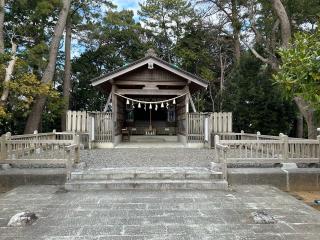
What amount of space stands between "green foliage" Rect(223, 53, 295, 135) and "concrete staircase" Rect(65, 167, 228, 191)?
1085cm

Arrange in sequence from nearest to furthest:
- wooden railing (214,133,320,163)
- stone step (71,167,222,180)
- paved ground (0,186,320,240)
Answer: paved ground (0,186,320,240)
stone step (71,167,222,180)
wooden railing (214,133,320,163)

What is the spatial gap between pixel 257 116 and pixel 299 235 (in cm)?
1394

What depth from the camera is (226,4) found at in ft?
75.6

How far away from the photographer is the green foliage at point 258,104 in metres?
17.8

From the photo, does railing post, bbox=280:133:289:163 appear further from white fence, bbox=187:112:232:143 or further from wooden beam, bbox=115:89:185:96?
wooden beam, bbox=115:89:185:96

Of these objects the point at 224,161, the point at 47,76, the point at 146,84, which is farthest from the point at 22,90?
the point at 224,161

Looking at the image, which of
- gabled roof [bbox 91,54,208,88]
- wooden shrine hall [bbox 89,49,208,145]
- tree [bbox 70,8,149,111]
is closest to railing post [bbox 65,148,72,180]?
wooden shrine hall [bbox 89,49,208,145]

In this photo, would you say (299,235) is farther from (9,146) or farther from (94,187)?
(9,146)

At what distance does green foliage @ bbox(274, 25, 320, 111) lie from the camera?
4398mm

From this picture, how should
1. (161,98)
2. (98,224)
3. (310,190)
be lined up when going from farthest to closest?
(161,98) → (310,190) → (98,224)

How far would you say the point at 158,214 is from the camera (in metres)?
5.62

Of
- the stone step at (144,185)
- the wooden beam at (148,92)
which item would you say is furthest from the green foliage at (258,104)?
the stone step at (144,185)

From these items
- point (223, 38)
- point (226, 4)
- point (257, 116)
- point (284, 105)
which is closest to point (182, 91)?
point (257, 116)

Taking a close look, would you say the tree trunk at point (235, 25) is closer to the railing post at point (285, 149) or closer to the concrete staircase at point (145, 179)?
the railing post at point (285, 149)
